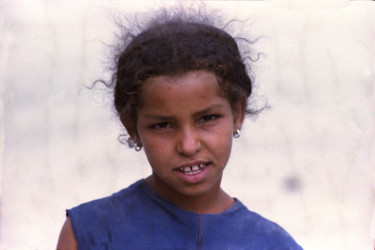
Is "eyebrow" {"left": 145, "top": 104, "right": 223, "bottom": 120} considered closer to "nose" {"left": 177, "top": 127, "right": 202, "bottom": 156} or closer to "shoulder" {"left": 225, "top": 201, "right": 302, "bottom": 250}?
"nose" {"left": 177, "top": 127, "right": 202, "bottom": 156}

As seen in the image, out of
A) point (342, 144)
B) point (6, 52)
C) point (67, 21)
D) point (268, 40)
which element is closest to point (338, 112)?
point (342, 144)

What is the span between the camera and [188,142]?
5.03 feet

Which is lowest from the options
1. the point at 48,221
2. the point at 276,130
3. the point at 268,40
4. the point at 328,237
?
the point at 328,237

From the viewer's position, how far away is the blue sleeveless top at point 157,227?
165cm

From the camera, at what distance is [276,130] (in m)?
2.59

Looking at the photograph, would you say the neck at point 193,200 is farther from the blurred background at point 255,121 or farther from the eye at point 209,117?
the blurred background at point 255,121

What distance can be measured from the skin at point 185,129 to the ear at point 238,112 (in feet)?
0.20

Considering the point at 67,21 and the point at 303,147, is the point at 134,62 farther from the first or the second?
the point at 303,147

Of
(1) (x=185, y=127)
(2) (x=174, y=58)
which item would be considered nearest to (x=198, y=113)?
(1) (x=185, y=127)

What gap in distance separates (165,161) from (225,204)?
11.9 inches

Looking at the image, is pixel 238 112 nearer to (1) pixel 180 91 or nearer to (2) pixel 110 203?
(1) pixel 180 91

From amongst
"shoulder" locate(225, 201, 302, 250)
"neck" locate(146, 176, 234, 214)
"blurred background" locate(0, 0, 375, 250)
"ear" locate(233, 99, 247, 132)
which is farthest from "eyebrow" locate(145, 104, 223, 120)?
"blurred background" locate(0, 0, 375, 250)

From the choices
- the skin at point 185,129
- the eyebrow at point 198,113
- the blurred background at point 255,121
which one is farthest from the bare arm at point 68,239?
the blurred background at point 255,121

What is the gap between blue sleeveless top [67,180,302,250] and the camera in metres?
1.65
